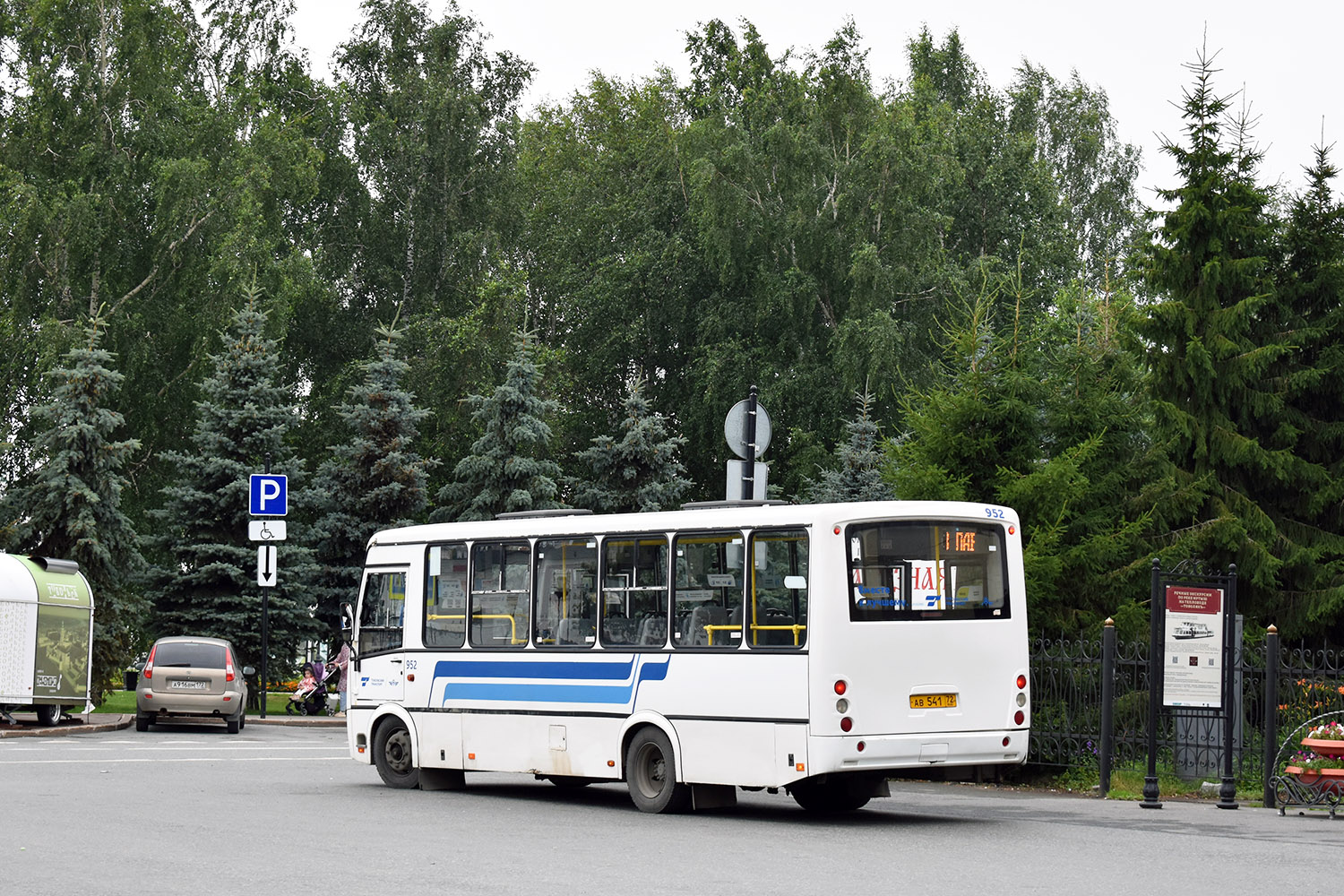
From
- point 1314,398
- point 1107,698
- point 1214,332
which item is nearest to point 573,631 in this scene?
point 1107,698

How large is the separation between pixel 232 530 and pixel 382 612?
68.7ft

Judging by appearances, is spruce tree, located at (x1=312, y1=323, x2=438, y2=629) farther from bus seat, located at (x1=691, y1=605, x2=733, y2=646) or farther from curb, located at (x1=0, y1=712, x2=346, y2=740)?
bus seat, located at (x1=691, y1=605, x2=733, y2=646)

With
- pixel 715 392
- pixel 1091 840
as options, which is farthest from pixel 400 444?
Result: pixel 1091 840

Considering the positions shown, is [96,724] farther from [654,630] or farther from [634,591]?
[654,630]

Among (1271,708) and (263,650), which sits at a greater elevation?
(263,650)

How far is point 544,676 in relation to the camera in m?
18.3

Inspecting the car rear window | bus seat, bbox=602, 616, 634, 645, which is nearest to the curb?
the car rear window

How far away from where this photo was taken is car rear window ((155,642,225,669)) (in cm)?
3103

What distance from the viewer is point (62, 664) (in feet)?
104

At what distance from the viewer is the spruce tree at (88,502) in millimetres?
38688

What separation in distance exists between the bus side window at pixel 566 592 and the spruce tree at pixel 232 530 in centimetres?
2202

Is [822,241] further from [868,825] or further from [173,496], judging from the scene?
[868,825]

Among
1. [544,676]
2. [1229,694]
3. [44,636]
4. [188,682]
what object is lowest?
[188,682]

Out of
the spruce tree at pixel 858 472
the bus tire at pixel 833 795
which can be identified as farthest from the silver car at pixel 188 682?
the bus tire at pixel 833 795
